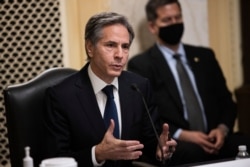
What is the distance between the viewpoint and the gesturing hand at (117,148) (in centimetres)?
173

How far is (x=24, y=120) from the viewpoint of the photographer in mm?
2133

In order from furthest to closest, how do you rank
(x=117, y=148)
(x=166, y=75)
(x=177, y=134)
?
(x=166, y=75) → (x=177, y=134) → (x=117, y=148)

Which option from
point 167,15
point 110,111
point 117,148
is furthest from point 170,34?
point 117,148

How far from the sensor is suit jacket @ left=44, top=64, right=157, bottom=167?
2.06 metres

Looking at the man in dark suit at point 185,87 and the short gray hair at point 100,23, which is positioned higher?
the short gray hair at point 100,23

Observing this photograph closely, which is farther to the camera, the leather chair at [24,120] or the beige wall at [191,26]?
the beige wall at [191,26]

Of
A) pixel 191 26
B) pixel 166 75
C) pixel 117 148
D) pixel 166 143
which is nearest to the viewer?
pixel 117 148

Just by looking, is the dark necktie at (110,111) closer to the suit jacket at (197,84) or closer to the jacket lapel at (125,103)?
the jacket lapel at (125,103)

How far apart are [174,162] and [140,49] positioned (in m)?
0.85

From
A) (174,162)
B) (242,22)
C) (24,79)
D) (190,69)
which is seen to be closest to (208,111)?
(190,69)

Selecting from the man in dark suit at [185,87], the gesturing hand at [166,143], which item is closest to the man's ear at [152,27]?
the man in dark suit at [185,87]

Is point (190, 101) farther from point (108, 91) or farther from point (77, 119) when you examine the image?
point (77, 119)

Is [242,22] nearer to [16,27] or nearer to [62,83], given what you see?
[16,27]

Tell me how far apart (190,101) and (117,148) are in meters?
1.37
